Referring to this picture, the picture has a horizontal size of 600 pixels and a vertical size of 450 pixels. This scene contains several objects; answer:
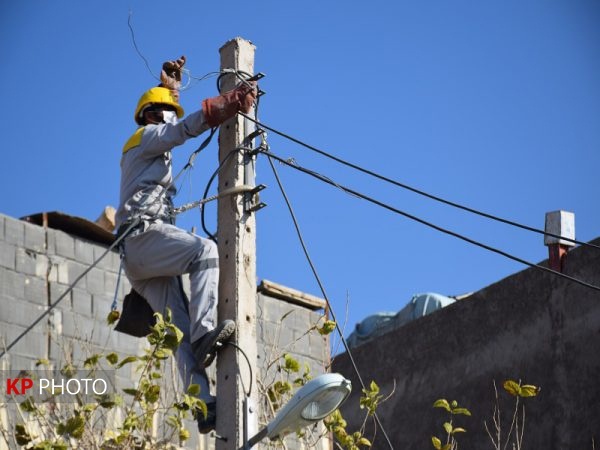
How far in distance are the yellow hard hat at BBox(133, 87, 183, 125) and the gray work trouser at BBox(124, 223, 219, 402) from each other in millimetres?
982

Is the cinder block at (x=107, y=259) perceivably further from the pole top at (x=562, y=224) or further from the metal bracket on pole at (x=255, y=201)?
the metal bracket on pole at (x=255, y=201)

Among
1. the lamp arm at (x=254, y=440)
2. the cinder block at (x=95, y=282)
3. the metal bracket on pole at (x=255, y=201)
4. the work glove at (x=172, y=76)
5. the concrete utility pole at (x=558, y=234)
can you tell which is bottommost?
the lamp arm at (x=254, y=440)

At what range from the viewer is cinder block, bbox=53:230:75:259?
12281 millimetres

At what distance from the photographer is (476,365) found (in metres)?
14.2

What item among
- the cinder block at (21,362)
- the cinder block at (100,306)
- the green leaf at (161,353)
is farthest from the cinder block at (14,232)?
the green leaf at (161,353)

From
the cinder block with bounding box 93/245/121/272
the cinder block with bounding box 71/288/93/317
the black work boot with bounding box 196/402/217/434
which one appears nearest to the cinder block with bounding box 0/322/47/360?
the cinder block with bounding box 71/288/93/317

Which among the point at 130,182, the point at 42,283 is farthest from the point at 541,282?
the point at 130,182

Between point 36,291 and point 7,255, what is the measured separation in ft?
1.32

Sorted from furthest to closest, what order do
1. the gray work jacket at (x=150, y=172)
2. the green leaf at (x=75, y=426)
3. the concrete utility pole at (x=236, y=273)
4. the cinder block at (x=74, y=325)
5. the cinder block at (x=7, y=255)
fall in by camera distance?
the cinder block at (x=74, y=325)
the cinder block at (x=7, y=255)
the gray work jacket at (x=150, y=172)
the concrete utility pole at (x=236, y=273)
the green leaf at (x=75, y=426)

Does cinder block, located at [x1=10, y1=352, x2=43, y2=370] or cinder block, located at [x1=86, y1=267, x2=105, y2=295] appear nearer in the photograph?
cinder block, located at [x1=10, y1=352, x2=43, y2=370]

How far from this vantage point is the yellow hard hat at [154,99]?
350 inches

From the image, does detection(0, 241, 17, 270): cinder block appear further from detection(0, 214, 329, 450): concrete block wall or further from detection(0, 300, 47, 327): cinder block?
detection(0, 300, 47, 327): cinder block

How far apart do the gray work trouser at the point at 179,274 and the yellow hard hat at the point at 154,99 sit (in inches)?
38.7

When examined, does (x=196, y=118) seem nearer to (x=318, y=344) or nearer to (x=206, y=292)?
(x=206, y=292)
